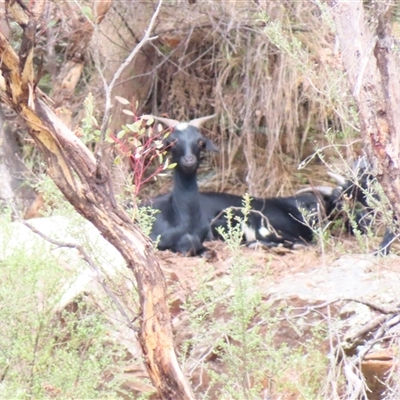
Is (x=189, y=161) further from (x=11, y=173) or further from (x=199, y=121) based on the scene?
(x=11, y=173)

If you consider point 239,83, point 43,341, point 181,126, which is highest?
point 239,83

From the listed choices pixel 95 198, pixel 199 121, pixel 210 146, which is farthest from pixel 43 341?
pixel 199 121

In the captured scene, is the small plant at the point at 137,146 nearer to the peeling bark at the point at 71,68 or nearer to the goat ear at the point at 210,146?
the peeling bark at the point at 71,68

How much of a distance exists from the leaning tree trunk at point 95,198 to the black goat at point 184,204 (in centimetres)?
424

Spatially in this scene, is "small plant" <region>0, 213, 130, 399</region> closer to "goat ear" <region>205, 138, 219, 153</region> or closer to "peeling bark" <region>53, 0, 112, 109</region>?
"peeling bark" <region>53, 0, 112, 109</region>

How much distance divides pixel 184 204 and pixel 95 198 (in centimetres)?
473

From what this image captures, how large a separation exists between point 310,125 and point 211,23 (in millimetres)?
1194

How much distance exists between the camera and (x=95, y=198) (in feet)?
10.6

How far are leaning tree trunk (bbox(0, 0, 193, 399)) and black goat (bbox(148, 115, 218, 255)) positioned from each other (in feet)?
13.9

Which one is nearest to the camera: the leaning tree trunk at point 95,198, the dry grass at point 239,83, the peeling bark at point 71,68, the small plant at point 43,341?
the leaning tree trunk at point 95,198

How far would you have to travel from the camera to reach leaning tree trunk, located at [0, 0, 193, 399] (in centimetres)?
312

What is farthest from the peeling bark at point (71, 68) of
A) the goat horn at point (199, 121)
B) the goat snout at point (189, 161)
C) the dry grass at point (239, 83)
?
the goat horn at point (199, 121)

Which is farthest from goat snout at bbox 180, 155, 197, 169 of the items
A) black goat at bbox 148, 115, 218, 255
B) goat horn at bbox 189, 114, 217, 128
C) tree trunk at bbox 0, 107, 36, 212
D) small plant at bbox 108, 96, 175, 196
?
small plant at bbox 108, 96, 175, 196

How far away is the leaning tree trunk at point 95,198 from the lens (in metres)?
3.12
